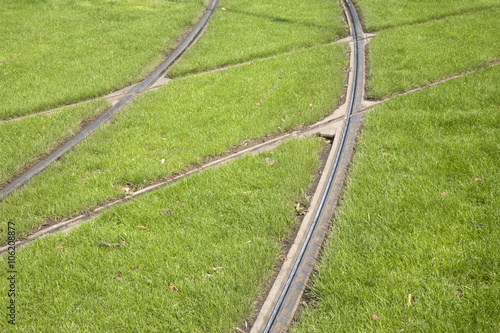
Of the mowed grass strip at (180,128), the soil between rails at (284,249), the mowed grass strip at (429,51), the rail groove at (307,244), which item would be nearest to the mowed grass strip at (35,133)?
the mowed grass strip at (180,128)

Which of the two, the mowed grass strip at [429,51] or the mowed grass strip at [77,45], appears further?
the mowed grass strip at [77,45]

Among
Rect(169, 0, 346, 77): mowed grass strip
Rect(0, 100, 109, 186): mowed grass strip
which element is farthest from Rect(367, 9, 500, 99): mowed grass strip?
Rect(0, 100, 109, 186): mowed grass strip

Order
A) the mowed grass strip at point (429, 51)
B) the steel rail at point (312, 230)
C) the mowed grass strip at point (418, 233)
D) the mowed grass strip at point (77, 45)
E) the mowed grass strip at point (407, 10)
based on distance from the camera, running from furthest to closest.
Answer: the mowed grass strip at point (407, 10) → the mowed grass strip at point (77, 45) → the mowed grass strip at point (429, 51) → the steel rail at point (312, 230) → the mowed grass strip at point (418, 233)

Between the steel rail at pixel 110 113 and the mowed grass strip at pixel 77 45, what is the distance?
259mm

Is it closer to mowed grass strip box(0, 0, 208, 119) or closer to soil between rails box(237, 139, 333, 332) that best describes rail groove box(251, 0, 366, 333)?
soil between rails box(237, 139, 333, 332)

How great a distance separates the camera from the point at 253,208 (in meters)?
4.33

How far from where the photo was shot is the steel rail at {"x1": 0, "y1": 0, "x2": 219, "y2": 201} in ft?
16.5

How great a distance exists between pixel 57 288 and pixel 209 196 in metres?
1.65

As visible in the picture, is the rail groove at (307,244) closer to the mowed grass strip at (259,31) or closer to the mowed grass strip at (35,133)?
the mowed grass strip at (259,31)

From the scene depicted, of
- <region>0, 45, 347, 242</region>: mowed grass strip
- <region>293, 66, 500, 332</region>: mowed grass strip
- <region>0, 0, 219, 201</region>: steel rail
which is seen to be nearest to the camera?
<region>293, 66, 500, 332</region>: mowed grass strip

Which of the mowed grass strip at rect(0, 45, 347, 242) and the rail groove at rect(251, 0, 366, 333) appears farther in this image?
the mowed grass strip at rect(0, 45, 347, 242)

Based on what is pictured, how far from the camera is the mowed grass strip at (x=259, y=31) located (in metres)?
8.50

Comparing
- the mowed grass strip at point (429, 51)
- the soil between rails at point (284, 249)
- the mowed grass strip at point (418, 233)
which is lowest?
the soil between rails at point (284, 249)

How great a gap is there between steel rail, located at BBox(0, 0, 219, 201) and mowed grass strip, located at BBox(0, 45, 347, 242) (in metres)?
0.14
